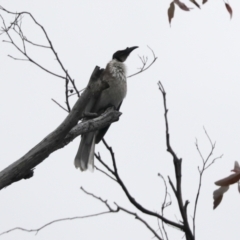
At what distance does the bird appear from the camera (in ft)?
18.2

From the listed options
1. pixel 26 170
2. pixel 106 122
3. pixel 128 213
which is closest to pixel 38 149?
pixel 26 170

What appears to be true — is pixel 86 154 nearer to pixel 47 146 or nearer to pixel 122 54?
pixel 122 54

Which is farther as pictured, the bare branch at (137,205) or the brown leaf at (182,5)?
the bare branch at (137,205)

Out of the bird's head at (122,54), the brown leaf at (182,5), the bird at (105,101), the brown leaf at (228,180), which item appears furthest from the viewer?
the bird's head at (122,54)

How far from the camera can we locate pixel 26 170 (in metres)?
2.81

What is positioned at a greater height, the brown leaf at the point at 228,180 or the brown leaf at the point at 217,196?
the brown leaf at the point at 228,180

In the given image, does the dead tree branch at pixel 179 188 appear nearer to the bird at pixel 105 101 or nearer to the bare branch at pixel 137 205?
the bare branch at pixel 137 205

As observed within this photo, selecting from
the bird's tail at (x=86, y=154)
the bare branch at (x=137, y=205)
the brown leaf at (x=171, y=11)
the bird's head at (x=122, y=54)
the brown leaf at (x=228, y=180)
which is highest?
the bird's head at (x=122, y=54)

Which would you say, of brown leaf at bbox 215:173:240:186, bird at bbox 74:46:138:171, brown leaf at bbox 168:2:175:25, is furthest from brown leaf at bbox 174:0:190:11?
bird at bbox 74:46:138:171

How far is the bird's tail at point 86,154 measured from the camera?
5.42 m

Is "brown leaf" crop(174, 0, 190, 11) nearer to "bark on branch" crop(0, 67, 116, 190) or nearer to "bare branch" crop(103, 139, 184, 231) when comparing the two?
"bark on branch" crop(0, 67, 116, 190)

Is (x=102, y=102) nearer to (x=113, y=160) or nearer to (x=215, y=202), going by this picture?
(x=113, y=160)

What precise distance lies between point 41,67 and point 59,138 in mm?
1641

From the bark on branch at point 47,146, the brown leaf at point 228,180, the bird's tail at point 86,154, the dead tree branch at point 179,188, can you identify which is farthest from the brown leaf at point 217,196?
the bird's tail at point 86,154
